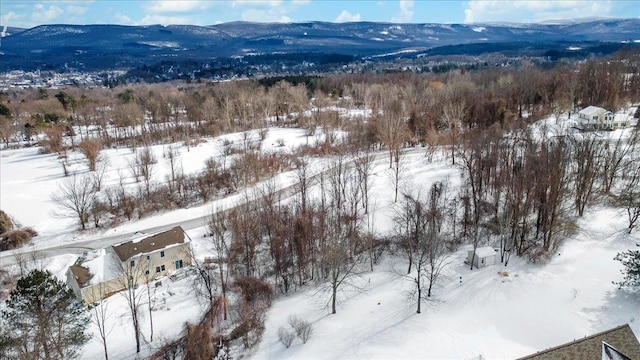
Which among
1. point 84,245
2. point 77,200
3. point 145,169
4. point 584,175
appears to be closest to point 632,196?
point 584,175

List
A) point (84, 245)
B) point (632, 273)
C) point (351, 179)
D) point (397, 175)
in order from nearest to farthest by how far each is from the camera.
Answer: point (632, 273)
point (84, 245)
point (351, 179)
point (397, 175)

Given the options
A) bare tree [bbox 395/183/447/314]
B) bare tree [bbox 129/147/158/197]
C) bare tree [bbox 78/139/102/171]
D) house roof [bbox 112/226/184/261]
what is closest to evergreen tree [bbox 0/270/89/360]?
house roof [bbox 112/226/184/261]

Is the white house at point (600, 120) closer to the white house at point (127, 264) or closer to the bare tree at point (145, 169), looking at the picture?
the white house at point (127, 264)

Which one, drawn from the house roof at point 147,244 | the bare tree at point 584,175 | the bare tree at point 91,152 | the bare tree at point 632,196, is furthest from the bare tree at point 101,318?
the bare tree at point 632,196

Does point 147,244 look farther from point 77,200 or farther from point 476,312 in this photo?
point 476,312

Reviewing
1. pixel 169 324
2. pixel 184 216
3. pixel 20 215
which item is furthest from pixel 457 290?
pixel 20 215
